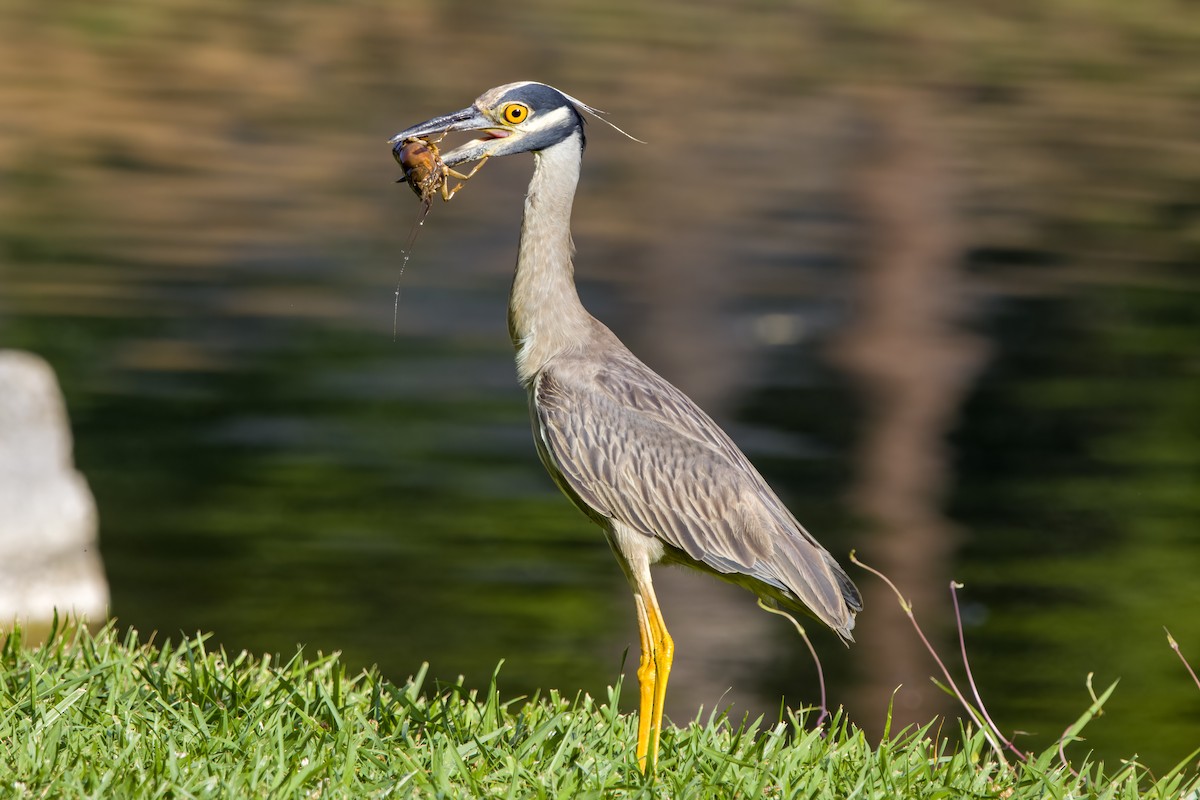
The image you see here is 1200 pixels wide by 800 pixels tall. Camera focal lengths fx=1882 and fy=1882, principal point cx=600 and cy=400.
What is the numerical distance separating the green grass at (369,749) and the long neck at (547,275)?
3.74ft

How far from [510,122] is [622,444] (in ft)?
3.63

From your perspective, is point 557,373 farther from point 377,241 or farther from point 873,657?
point 377,241

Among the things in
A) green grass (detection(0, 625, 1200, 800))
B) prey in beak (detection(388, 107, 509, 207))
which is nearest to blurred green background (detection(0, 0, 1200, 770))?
green grass (detection(0, 625, 1200, 800))

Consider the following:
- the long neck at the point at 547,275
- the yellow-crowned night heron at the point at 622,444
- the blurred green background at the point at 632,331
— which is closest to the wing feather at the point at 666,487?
the yellow-crowned night heron at the point at 622,444

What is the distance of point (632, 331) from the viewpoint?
15852 millimetres

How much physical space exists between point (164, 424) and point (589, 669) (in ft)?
14.7

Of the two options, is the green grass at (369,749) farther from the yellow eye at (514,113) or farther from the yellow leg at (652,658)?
the yellow eye at (514,113)

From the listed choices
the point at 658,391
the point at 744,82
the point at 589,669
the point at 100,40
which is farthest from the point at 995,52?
the point at 658,391

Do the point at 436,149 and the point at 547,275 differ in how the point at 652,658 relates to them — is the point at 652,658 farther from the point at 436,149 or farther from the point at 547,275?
the point at 436,149

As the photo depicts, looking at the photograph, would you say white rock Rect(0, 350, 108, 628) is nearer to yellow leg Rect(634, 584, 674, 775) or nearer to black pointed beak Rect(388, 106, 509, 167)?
black pointed beak Rect(388, 106, 509, 167)

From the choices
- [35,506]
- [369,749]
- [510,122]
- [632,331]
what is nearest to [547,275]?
[510,122]

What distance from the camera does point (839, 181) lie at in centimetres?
2203

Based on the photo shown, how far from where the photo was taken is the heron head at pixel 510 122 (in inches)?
237

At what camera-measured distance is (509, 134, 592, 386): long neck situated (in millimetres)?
6184
